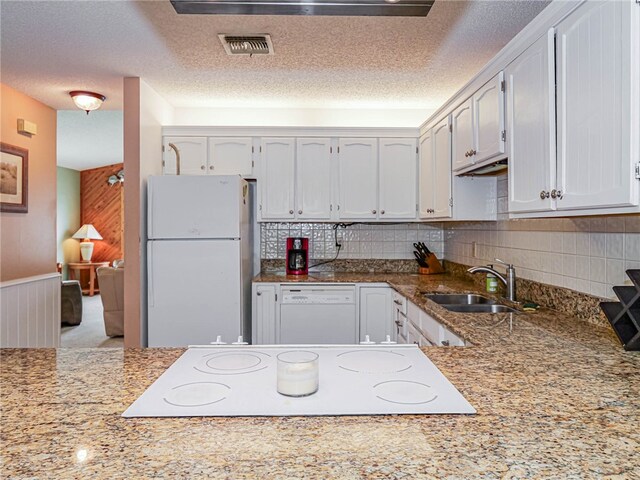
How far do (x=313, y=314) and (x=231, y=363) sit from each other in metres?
2.29

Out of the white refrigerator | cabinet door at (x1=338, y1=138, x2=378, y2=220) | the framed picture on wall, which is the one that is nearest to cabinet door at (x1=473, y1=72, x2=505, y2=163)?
cabinet door at (x1=338, y1=138, x2=378, y2=220)

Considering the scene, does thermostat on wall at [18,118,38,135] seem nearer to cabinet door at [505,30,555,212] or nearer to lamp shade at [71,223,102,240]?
cabinet door at [505,30,555,212]

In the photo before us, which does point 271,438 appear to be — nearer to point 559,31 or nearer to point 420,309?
point 559,31

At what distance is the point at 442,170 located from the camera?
3176 mm

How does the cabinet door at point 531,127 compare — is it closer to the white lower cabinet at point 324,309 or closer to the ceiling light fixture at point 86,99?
the white lower cabinet at point 324,309

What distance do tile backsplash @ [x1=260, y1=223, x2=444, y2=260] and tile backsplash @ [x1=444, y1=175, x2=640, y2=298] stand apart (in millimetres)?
868

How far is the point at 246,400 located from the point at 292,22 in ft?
6.72

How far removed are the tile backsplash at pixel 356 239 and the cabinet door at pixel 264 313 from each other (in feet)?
2.26

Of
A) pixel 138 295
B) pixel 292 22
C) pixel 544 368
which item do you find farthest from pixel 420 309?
pixel 138 295

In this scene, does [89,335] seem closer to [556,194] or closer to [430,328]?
[430,328]

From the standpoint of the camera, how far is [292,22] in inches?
92.2

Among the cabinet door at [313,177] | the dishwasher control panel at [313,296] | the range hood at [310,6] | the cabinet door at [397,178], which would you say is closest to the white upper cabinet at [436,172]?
the cabinet door at [397,178]

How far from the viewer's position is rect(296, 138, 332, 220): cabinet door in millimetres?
3818

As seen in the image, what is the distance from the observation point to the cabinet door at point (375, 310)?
3.51m
